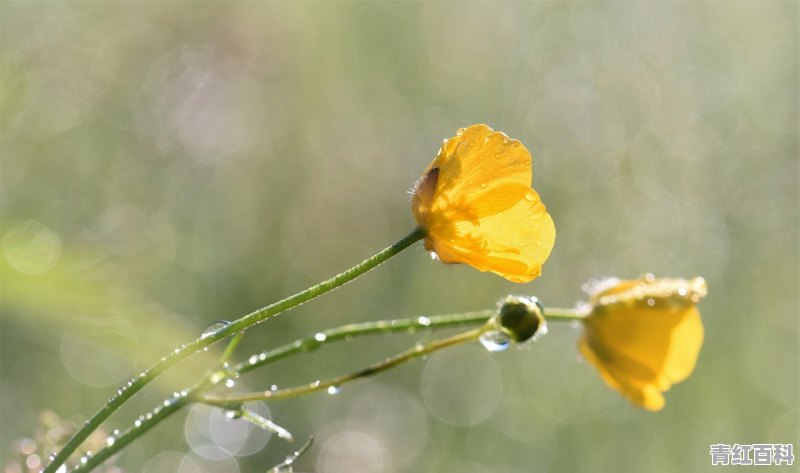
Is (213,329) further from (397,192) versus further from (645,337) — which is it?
(397,192)

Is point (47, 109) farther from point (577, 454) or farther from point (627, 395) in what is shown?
point (627, 395)

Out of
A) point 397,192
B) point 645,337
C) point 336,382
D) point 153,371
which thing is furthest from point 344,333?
point 397,192

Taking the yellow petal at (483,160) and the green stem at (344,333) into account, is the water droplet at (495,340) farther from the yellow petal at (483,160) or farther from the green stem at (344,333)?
the yellow petal at (483,160)

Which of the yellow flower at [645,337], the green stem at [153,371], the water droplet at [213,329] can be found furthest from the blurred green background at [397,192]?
the green stem at [153,371]

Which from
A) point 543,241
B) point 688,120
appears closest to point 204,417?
point 543,241

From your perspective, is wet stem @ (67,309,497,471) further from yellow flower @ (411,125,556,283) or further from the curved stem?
yellow flower @ (411,125,556,283)
